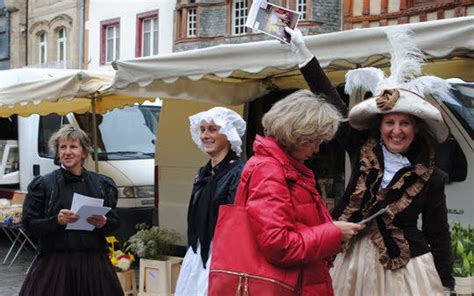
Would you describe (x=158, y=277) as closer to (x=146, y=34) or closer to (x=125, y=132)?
(x=125, y=132)

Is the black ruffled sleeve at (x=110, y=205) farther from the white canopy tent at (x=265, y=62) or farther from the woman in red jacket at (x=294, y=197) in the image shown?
the woman in red jacket at (x=294, y=197)

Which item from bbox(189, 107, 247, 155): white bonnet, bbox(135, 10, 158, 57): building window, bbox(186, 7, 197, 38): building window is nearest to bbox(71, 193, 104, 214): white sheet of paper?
bbox(189, 107, 247, 155): white bonnet

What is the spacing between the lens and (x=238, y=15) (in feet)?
A: 71.4

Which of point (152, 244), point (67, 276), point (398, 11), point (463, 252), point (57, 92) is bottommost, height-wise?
point (152, 244)

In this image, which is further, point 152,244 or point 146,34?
point 146,34

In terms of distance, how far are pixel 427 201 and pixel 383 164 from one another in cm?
26

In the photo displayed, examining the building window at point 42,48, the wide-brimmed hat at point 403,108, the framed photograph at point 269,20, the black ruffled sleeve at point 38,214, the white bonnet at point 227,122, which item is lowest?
the black ruffled sleeve at point 38,214

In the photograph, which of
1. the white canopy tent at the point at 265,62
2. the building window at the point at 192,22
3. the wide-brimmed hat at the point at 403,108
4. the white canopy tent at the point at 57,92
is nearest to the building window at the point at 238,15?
the building window at the point at 192,22

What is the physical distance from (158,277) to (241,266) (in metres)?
3.63

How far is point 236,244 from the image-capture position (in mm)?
2516

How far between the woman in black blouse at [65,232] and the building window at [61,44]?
24467 mm

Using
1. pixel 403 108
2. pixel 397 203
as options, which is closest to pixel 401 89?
pixel 403 108

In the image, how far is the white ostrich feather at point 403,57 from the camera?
11.0 ft

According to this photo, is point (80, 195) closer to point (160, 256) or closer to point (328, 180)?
point (160, 256)
